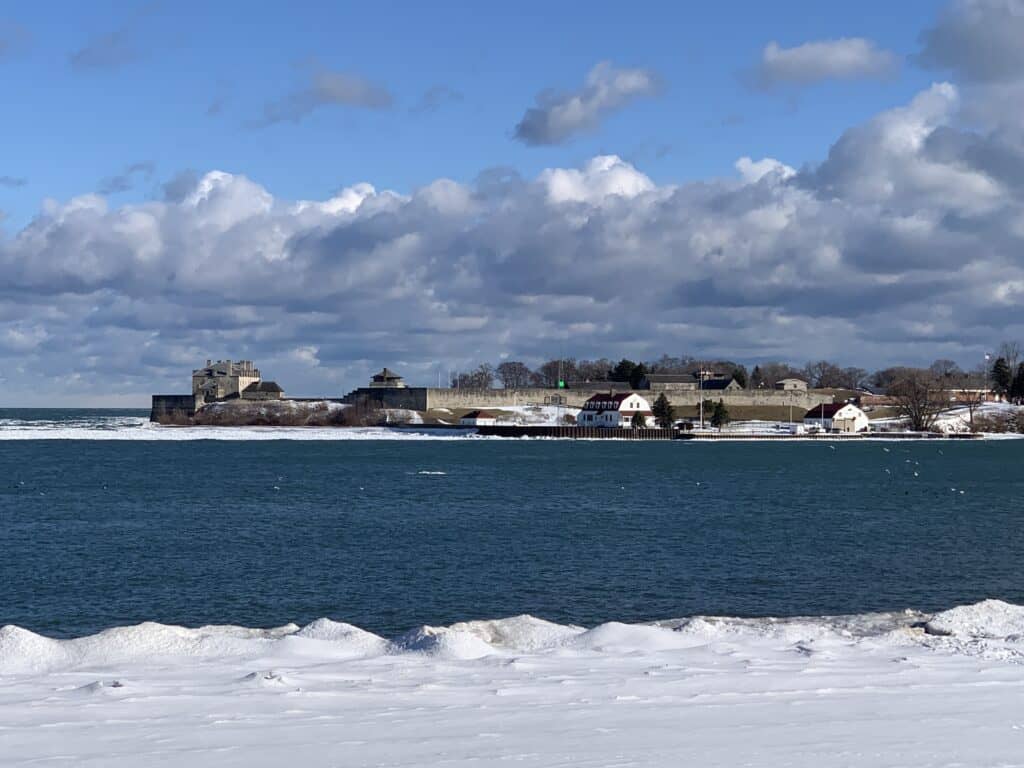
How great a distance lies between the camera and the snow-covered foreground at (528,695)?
30.2 feet

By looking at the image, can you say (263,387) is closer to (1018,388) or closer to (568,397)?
(568,397)

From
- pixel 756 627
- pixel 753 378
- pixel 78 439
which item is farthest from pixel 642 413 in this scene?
pixel 756 627

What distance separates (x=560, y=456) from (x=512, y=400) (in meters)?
58.3

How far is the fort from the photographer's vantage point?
138625 millimetres

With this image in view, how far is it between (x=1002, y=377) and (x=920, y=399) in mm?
32055

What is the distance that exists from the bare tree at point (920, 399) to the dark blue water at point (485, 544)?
203ft

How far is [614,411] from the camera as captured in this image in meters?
116

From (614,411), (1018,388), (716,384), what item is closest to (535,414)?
(614,411)

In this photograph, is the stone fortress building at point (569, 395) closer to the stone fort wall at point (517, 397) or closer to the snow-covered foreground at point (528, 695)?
the stone fort wall at point (517, 397)

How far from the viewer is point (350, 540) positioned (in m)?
30.2

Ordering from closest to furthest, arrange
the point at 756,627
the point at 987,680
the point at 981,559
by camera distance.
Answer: the point at 987,680
the point at 756,627
the point at 981,559

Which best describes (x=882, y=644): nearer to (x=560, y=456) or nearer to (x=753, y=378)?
(x=560, y=456)

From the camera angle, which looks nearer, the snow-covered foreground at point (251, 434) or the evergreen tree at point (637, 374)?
the snow-covered foreground at point (251, 434)

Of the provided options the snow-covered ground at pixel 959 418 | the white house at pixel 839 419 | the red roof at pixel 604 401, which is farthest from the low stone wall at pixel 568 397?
the red roof at pixel 604 401
